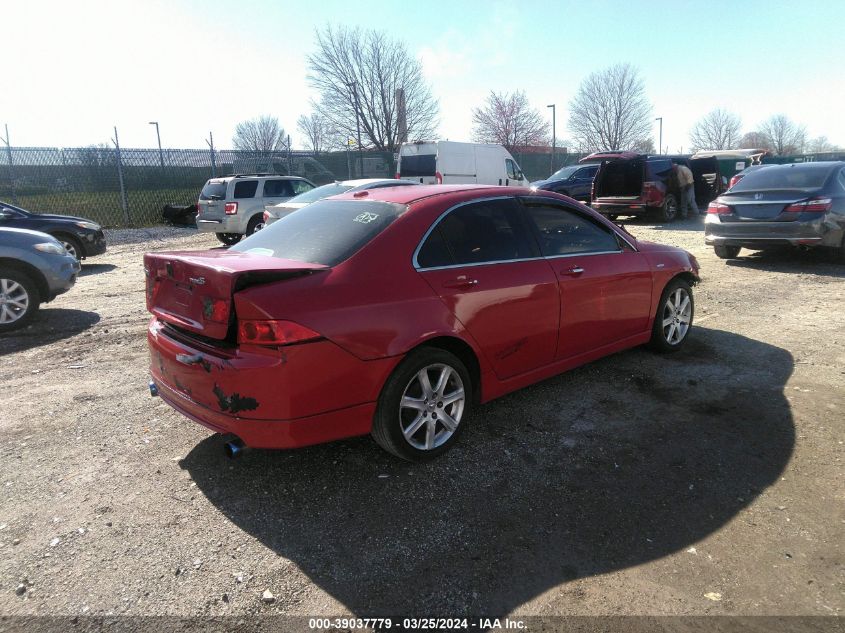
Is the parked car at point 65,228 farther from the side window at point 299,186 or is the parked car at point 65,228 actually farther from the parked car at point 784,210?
the parked car at point 784,210

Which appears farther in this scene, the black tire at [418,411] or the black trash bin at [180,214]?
the black trash bin at [180,214]

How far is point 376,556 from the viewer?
8.57ft

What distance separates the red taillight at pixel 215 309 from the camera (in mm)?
2910

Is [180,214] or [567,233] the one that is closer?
[567,233]

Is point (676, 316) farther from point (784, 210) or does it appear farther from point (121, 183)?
point (121, 183)

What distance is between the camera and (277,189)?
555 inches

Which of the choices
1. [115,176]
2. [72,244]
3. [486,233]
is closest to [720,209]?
[486,233]

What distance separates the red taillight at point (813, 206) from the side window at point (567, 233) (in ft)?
18.7

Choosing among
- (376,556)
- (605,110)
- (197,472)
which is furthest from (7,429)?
(605,110)

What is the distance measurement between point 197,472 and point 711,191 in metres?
20.0

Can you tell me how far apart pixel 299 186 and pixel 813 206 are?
11.0 metres

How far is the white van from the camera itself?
1747cm

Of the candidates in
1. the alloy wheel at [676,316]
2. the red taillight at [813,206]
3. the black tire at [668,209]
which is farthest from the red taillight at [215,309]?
the black tire at [668,209]

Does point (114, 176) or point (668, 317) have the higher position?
point (114, 176)
